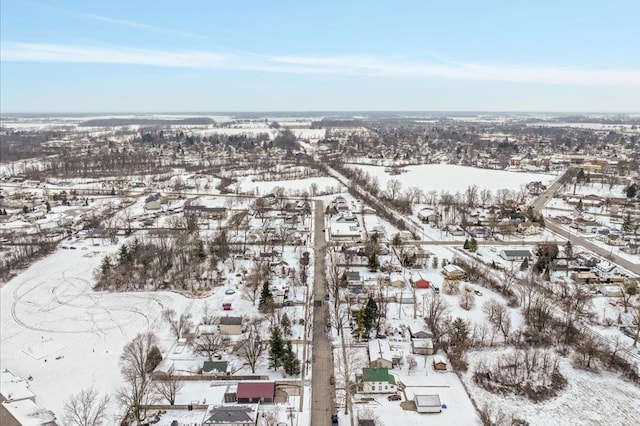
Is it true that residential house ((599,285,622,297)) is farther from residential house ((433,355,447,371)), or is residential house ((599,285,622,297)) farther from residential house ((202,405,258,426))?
residential house ((202,405,258,426))

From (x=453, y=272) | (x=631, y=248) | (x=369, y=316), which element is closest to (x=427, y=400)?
(x=369, y=316)

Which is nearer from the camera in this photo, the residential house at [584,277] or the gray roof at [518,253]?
the residential house at [584,277]

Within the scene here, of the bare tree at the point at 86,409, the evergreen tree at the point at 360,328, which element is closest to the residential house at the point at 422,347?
the evergreen tree at the point at 360,328

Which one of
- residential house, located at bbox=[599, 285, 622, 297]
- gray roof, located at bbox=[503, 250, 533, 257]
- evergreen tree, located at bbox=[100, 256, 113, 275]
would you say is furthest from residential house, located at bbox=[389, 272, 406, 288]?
evergreen tree, located at bbox=[100, 256, 113, 275]

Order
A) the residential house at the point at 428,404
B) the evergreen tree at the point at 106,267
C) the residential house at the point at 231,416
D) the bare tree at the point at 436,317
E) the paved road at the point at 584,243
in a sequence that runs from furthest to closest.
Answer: the paved road at the point at 584,243, the evergreen tree at the point at 106,267, the bare tree at the point at 436,317, the residential house at the point at 428,404, the residential house at the point at 231,416

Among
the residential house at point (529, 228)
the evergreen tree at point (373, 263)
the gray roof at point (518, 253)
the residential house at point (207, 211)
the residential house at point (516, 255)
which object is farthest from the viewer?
the residential house at point (207, 211)

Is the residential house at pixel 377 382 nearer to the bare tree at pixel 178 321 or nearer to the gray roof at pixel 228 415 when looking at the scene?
the gray roof at pixel 228 415
